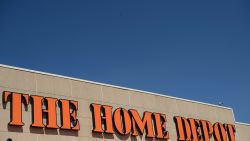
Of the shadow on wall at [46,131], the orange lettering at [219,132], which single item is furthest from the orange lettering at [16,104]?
the orange lettering at [219,132]

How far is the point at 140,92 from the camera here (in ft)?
112

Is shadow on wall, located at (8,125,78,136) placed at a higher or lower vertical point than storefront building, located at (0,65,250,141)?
lower

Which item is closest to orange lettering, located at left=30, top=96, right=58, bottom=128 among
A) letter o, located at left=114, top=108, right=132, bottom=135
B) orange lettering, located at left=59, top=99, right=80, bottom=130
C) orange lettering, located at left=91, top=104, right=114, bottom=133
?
orange lettering, located at left=59, top=99, right=80, bottom=130

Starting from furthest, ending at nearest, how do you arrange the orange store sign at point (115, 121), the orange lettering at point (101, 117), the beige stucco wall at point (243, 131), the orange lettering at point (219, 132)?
the beige stucco wall at point (243, 131)
the orange lettering at point (219, 132)
the orange lettering at point (101, 117)
the orange store sign at point (115, 121)

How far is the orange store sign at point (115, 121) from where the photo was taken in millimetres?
26545

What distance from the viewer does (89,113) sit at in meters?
29.8

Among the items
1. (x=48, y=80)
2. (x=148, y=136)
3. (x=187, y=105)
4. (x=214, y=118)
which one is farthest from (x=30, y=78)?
(x=214, y=118)

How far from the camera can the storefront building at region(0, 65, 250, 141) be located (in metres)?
26.3

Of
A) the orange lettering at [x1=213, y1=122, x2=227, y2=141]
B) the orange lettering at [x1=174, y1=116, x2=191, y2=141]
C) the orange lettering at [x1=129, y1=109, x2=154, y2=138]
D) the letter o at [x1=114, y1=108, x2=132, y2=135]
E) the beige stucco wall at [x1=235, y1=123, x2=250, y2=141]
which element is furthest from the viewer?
the beige stucco wall at [x1=235, y1=123, x2=250, y2=141]

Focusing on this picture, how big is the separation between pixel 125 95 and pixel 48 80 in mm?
6747

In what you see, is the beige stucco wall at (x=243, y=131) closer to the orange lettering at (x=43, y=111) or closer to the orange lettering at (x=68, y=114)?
the orange lettering at (x=68, y=114)

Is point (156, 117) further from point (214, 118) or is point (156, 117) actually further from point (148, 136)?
point (214, 118)

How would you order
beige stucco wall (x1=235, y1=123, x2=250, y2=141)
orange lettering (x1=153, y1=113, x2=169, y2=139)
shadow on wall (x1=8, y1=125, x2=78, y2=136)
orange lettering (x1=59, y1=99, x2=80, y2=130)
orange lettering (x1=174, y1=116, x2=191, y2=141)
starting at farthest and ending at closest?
beige stucco wall (x1=235, y1=123, x2=250, y2=141), orange lettering (x1=174, y1=116, x2=191, y2=141), orange lettering (x1=153, y1=113, x2=169, y2=139), orange lettering (x1=59, y1=99, x2=80, y2=130), shadow on wall (x1=8, y1=125, x2=78, y2=136)

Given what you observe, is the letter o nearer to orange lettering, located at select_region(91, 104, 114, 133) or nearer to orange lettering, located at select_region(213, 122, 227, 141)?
orange lettering, located at select_region(91, 104, 114, 133)
